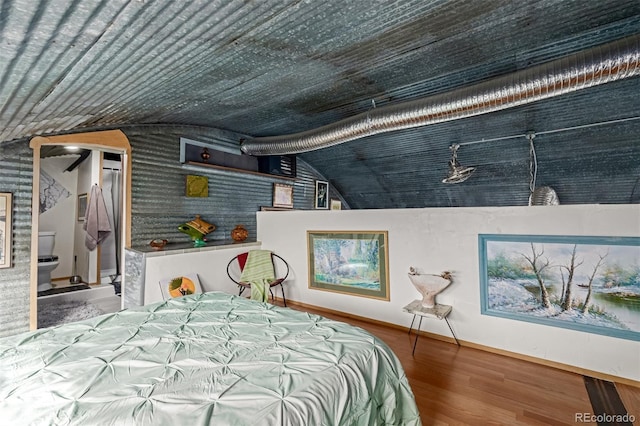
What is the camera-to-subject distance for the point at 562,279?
270cm

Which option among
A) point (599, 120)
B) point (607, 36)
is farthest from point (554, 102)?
point (607, 36)

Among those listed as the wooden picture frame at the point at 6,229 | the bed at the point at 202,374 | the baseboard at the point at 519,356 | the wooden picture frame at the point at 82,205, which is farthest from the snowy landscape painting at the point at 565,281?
the wooden picture frame at the point at 82,205

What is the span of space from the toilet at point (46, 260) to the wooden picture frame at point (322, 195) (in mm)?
4555

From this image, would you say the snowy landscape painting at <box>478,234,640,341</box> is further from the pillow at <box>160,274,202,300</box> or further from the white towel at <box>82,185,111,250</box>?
the white towel at <box>82,185,111,250</box>

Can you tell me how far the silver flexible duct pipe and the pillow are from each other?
8.07 ft

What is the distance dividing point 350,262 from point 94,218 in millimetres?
4344

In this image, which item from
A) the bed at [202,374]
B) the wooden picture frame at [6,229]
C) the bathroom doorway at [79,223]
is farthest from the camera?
the bathroom doorway at [79,223]

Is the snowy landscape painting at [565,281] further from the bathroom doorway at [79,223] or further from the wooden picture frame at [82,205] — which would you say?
the wooden picture frame at [82,205]

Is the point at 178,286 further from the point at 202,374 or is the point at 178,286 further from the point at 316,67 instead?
the point at 316,67

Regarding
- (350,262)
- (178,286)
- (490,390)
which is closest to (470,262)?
(490,390)

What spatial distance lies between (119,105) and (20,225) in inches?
63.8

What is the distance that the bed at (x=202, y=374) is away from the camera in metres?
1.04

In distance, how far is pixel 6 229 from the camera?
2.91m

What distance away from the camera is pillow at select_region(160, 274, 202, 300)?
362 cm
